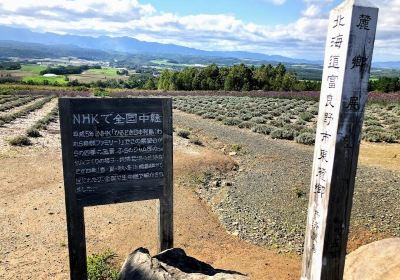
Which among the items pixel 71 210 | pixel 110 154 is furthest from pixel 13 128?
pixel 110 154

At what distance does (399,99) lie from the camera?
116 feet

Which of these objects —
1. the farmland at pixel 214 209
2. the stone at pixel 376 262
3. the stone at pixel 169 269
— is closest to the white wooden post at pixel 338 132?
the stone at pixel 376 262

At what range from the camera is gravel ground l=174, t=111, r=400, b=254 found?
7.95 m

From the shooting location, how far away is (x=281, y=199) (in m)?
9.73

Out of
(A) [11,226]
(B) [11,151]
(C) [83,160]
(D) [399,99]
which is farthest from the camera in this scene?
(D) [399,99]

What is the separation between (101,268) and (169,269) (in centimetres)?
166

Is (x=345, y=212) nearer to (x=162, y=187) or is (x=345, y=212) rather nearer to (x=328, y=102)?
(x=328, y=102)

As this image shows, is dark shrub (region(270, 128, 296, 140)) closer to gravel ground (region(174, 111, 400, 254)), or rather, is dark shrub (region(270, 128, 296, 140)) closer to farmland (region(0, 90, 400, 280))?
farmland (region(0, 90, 400, 280))

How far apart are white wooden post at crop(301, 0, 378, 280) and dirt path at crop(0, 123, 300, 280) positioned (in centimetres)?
223

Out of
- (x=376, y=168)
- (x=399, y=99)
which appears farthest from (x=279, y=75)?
(x=376, y=168)

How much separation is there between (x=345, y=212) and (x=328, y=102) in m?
1.22

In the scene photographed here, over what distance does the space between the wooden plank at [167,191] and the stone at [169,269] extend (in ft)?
1.41

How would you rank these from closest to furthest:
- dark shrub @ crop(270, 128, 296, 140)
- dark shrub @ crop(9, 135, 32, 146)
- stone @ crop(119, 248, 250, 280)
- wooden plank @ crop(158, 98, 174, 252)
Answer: stone @ crop(119, 248, 250, 280), wooden plank @ crop(158, 98, 174, 252), dark shrub @ crop(9, 135, 32, 146), dark shrub @ crop(270, 128, 296, 140)

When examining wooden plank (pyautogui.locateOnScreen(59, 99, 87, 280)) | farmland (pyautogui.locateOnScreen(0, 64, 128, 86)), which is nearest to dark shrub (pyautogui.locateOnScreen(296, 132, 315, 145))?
wooden plank (pyautogui.locateOnScreen(59, 99, 87, 280))
